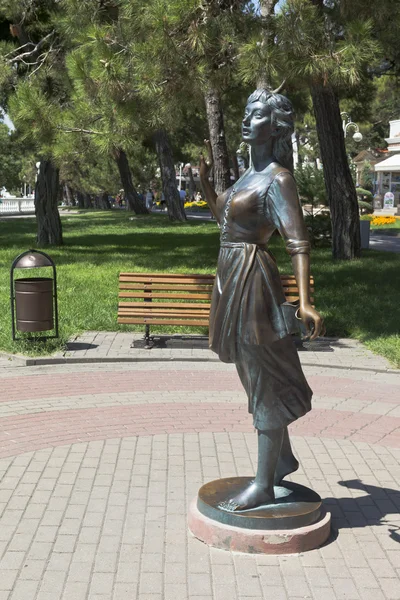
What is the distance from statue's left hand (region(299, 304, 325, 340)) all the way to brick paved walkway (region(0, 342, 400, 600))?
4.11 feet

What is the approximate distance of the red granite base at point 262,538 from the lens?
168 inches

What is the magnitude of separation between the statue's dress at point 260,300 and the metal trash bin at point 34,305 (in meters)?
5.14

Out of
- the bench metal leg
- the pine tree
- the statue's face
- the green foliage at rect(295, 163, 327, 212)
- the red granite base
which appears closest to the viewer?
the statue's face

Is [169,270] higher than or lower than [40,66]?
lower

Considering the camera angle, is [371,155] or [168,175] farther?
[371,155]

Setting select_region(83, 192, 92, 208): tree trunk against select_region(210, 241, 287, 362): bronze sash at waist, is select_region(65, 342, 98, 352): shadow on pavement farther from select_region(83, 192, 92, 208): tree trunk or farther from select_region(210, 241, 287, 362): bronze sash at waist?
select_region(83, 192, 92, 208): tree trunk

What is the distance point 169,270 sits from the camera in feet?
49.8

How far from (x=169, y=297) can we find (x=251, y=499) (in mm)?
5328

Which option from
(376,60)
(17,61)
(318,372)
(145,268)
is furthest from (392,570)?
(17,61)

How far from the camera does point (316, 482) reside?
5418 millimetres

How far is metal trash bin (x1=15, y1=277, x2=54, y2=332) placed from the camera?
9.15 m

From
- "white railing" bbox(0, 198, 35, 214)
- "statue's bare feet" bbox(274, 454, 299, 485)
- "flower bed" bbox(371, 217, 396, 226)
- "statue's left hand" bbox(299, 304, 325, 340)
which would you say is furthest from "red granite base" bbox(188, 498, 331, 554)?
"white railing" bbox(0, 198, 35, 214)

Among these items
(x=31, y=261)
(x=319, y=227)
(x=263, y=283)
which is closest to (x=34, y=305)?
(x=31, y=261)

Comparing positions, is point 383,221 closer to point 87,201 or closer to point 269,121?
point 269,121
